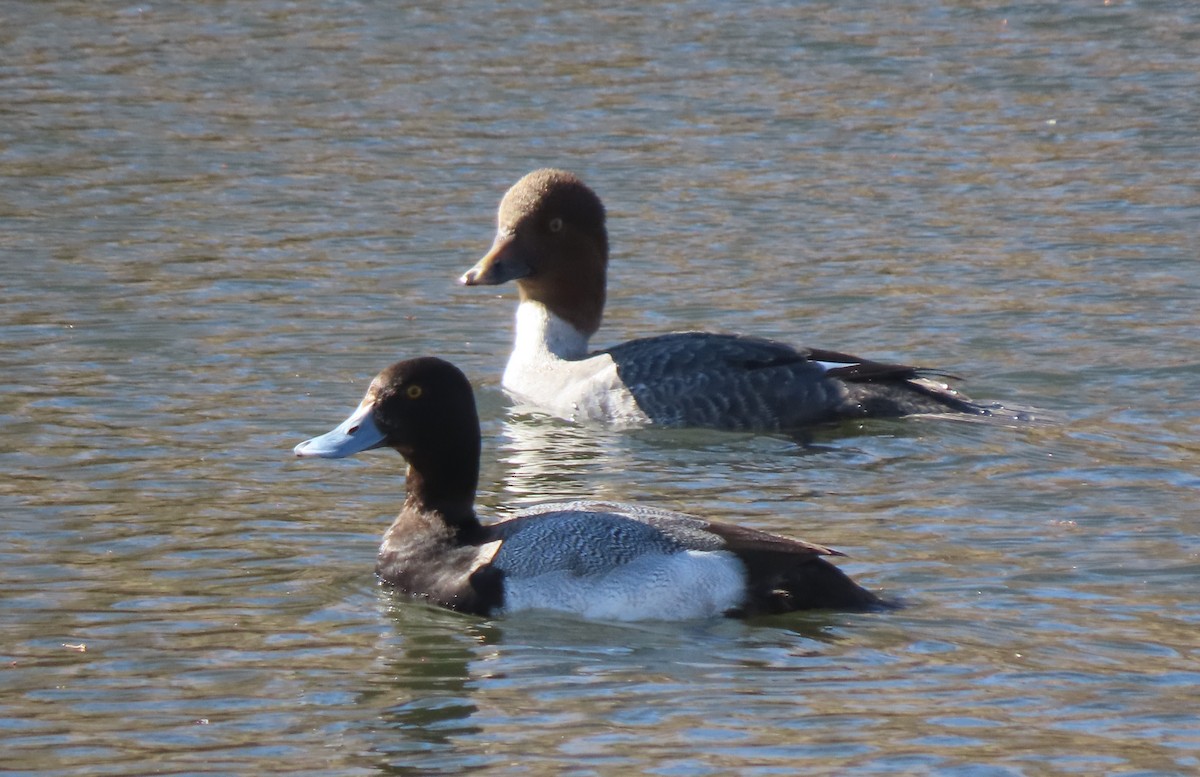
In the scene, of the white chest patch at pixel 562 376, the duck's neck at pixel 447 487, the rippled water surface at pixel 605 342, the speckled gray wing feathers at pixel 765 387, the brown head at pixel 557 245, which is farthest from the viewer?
the brown head at pixel 557 245

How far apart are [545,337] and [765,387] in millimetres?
1635

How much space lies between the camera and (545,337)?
1244 centimetres

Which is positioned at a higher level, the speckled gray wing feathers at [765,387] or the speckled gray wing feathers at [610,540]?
the speckled gray wing feathers at [610,540]

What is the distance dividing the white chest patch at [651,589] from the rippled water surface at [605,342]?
11 centimetres

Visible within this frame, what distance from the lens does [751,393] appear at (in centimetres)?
1138

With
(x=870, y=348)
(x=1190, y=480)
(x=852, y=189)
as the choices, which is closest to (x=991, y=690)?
(x=1190, y=480)

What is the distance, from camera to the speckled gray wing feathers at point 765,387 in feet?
37.0

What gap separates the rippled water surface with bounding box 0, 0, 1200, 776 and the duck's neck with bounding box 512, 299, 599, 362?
0.32 m

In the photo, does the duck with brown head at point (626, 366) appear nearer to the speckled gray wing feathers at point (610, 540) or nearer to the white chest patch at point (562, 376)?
the white chest patch at point (562, 376)

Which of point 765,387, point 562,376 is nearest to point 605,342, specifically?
point 562,376

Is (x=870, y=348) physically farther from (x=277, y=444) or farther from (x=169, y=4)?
(x=169, y=4)

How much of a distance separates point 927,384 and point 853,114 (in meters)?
8.16

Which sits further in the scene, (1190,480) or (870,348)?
(870,348)

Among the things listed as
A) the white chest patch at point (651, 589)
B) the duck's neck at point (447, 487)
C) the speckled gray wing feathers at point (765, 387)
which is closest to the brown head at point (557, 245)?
the speckled gray wing feathers at point (765, 387)
